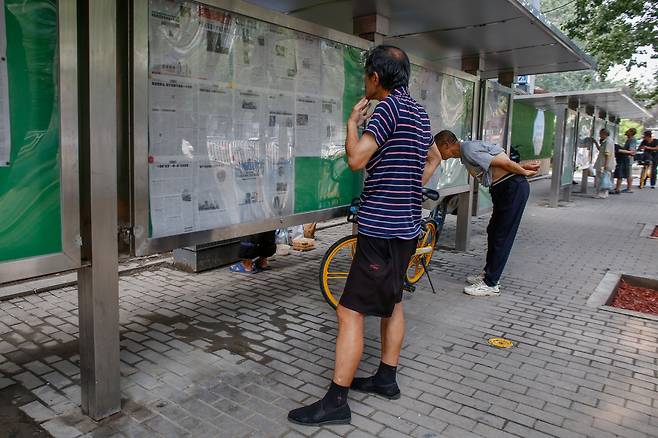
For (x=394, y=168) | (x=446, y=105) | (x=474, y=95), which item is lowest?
(x=394, y=168)

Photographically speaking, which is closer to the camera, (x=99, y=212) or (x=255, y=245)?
(x=99, y=212)

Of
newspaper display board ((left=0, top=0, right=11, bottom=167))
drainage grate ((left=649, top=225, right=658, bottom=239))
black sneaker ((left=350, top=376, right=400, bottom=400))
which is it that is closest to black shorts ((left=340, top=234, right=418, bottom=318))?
black sneaker ((left=350, top=376, right=400, bottom=400))

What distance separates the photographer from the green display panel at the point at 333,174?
4.36 m

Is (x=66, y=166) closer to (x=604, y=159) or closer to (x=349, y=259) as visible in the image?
(x=349, y=259)

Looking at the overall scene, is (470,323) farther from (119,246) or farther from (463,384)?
(119,246)

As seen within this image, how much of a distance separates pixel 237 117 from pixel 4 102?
145 centimetres

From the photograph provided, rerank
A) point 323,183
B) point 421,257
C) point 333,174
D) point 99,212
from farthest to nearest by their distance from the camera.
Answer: point 421,257
point 333,174
point 323,183
point 99,212

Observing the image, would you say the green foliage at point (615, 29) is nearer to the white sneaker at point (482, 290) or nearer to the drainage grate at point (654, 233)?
Result: the drainage grate at point (654, 233)

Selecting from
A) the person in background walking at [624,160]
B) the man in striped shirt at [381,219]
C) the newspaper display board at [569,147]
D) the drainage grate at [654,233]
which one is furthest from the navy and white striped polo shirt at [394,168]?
the person in background walking at [624,160]

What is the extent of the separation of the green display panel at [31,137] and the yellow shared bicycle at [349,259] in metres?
2.28

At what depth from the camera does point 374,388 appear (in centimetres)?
324

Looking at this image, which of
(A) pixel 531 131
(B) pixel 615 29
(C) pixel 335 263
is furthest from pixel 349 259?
(A) pixel 531 131

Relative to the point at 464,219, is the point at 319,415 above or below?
below

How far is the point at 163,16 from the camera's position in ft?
9.87
